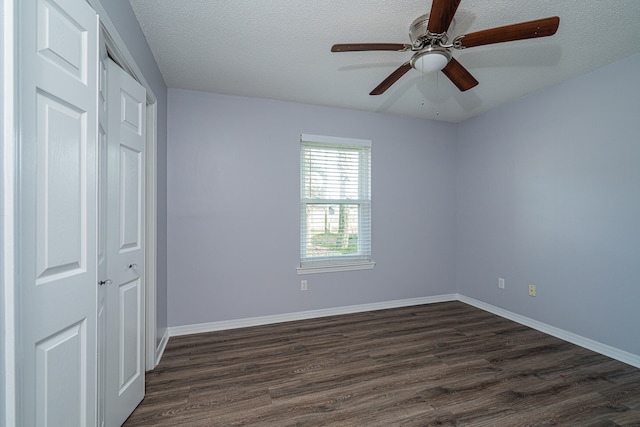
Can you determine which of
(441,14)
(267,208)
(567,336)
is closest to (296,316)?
(267,208)

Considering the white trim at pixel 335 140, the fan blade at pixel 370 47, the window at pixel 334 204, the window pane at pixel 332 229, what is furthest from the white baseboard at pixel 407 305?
the fan blade at pixel 370 47

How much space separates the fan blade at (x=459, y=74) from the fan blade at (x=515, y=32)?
201 millimetres

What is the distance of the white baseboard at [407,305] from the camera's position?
2506 mm

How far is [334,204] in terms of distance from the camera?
3.56 m

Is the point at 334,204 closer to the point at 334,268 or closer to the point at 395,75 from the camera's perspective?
the point at 334,268

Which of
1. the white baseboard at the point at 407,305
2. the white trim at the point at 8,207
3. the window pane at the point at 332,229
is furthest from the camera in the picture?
the window pane at the point at 332,229

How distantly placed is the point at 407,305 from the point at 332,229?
1.50 meters

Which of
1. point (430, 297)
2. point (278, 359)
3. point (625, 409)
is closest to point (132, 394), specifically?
point (278, 359)

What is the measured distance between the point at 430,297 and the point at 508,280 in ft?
3.26

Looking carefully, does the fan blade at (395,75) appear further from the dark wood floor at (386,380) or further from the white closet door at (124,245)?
the dark wood floor at (386,380)

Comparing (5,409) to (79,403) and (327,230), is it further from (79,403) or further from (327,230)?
(327,230)

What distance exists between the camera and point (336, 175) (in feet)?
11.7

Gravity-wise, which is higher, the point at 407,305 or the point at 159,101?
the point at 159,101

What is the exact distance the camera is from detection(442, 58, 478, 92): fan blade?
1826 millimetres
